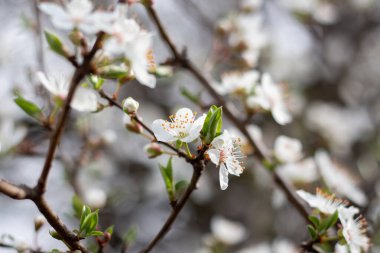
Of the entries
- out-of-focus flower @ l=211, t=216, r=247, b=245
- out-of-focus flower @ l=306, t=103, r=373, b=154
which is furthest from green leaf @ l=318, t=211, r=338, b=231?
out-of-focus flower @ l=306, t=103, r=373, b=154

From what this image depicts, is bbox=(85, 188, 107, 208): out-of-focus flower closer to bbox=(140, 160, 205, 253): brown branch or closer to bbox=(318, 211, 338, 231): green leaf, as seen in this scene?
bbox=(140, 160, 205, 253): brown branch

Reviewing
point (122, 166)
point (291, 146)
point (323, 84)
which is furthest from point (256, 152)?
point (323, 84)

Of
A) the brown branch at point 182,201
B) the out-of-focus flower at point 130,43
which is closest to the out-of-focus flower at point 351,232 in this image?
the brown branch at point 182,201

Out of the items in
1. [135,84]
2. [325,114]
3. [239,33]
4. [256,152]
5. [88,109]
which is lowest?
[88,109]

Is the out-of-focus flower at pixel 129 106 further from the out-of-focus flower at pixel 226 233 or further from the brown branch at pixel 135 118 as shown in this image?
the out-of-focus flower at pixel 226 233

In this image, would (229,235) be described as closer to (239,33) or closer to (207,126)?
(239,33)

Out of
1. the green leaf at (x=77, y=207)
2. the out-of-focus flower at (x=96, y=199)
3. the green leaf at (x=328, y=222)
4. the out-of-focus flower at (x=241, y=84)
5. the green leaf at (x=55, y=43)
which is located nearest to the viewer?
the green leaf at (x=55, y=43)
